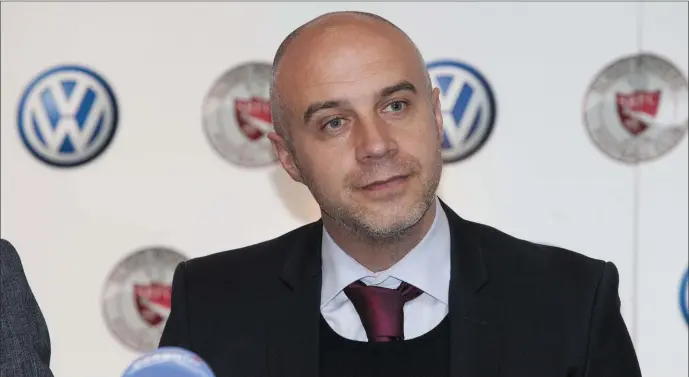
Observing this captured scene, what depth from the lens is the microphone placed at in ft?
2.78

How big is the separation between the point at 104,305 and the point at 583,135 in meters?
0.98

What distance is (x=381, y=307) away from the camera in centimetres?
147

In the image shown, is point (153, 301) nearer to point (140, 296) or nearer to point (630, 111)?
point (140, 296)

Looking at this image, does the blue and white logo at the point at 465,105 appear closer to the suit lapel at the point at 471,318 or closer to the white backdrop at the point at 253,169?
the white backdrop at the point at 253,169

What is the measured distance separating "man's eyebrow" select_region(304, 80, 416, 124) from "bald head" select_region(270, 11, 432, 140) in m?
0.06

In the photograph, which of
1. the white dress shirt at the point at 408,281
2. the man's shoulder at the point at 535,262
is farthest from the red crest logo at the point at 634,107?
the white dress shirt at the point at 408,281

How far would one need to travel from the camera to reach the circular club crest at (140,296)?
6.40ft

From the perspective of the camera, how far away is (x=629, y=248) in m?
1.89

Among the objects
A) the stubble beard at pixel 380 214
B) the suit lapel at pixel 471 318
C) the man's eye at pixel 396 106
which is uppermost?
the man's eye at pixel 396 106

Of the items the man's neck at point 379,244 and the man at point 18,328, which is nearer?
the man at point 18,328

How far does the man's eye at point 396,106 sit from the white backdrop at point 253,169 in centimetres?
50

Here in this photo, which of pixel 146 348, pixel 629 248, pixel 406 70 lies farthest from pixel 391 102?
pixel 146 348

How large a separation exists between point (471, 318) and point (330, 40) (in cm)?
45

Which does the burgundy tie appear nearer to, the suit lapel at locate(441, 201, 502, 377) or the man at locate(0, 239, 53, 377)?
the suit lapel at locate(441, 201, 502, 377)
